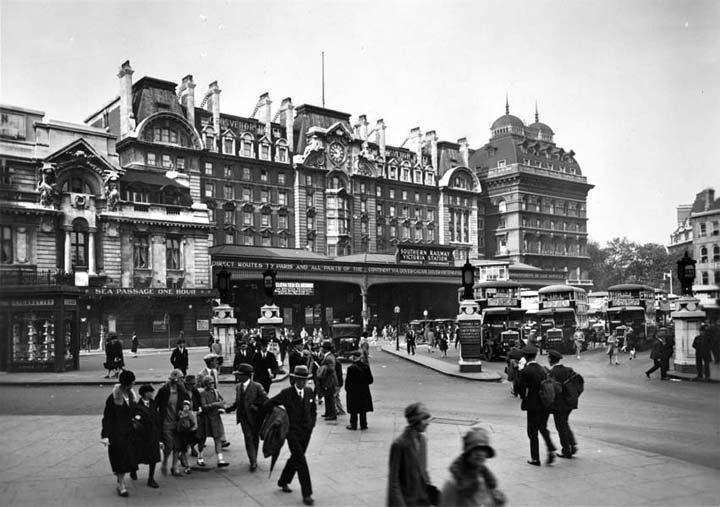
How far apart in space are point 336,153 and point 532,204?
2917cm

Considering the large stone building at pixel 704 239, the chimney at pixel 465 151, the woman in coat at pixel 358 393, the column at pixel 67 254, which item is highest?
the chimney at pixel 465 151

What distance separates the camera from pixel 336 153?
6644 centimetres

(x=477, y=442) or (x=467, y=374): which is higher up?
(x=477, y=442)

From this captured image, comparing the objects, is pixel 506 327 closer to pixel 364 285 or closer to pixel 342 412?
pixel 342 412

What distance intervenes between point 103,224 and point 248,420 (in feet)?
117

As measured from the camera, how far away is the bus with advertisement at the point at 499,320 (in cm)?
3169

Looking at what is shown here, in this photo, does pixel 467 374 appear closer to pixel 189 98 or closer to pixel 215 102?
pixel 189 98

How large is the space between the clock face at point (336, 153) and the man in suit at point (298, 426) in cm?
5776

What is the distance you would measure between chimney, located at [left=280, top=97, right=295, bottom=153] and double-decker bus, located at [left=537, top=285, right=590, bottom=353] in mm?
32608

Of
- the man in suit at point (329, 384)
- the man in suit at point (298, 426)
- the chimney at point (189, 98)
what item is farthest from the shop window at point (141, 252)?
the man in suit at point (298, 426)

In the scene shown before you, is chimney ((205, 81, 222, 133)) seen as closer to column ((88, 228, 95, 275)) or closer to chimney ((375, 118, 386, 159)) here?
column ((88, 228, 95, 275))

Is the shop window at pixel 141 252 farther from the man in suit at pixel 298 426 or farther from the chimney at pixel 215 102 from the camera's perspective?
the man in suit at pixel 298 426

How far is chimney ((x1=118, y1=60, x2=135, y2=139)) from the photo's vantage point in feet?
170

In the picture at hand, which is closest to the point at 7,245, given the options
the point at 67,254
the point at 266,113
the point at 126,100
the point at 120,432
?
the point at 67,254
